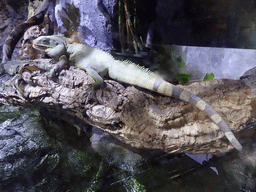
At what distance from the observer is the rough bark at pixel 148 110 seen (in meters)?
A: 1.22

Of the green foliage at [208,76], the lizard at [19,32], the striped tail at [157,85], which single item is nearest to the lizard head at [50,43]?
the lizard at [19,32]

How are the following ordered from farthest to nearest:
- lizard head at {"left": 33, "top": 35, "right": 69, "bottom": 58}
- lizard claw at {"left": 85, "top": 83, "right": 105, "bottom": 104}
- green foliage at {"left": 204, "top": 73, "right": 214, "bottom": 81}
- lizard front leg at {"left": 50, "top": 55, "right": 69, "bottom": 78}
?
lizard head at {"left": 33, "top": 35, "right": 69, "bottom": 58} → lizard front leg at {"left": 50, "top": 55, "right": 69, "bottom": 78} → lizard claw at {"left": 85, "top": 83, "right": 105, "bottom": 104} → green foliage at {"left": 204, "top": 73, "right": 214, "bottom": 81}

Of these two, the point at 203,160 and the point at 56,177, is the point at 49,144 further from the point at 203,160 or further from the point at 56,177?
the point at 203,160

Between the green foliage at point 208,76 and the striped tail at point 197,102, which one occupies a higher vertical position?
the green foliage at point 208,76

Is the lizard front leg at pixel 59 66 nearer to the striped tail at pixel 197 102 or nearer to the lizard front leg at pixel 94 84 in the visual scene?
the lizard front leg at pixel 94 84

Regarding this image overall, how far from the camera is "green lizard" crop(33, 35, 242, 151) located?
1.17 m

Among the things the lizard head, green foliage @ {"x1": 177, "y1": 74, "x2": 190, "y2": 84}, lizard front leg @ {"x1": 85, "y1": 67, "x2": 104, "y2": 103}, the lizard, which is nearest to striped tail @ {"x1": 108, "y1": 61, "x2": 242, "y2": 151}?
green foliage @ {"x1": 177, "y1": 74, "x2": 190, "y2": 84}

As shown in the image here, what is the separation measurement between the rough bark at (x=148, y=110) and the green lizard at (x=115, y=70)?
0.17ft

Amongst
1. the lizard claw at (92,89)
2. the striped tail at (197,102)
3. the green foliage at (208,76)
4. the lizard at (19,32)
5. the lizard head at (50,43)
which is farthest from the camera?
the lizard at (19,32)

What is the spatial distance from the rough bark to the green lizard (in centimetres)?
5

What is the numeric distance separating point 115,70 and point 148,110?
0.84 metres

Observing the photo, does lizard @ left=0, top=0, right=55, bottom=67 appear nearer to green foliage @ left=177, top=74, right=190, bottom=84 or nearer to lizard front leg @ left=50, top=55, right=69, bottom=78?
lizard front leg @ left=50, top=55, right=69, bottom=78

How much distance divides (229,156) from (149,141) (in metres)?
0.62

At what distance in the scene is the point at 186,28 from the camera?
166 centimetres
